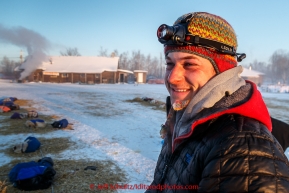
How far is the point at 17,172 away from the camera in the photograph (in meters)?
4.03

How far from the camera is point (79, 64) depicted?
4538 cm

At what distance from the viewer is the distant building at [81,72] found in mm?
42156

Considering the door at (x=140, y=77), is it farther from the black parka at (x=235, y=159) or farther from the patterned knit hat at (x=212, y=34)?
the black parka at (x=235, y=159)

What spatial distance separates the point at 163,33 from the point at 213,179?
109 cm

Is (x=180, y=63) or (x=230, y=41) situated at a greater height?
(x=230, y=41)

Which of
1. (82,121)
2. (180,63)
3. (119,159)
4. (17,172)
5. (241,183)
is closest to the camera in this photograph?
(241,183)

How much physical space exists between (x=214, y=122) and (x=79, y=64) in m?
47.2

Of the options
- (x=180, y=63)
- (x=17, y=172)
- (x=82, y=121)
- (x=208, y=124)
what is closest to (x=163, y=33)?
(x=180, y=63)

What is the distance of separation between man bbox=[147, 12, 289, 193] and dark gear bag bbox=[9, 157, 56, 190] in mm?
3029

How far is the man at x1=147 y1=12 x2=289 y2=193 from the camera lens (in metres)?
0.91

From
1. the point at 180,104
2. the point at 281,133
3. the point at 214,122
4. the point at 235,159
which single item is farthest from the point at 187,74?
the point at 281,133

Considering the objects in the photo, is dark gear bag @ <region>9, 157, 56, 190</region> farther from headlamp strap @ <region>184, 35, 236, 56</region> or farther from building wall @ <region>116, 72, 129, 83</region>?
building wall @ <region>116, 72, 129, 83</region>

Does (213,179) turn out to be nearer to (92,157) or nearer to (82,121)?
(92,157)

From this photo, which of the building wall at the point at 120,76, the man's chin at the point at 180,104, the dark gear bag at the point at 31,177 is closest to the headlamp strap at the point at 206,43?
the man's chin at the point at 180,104
